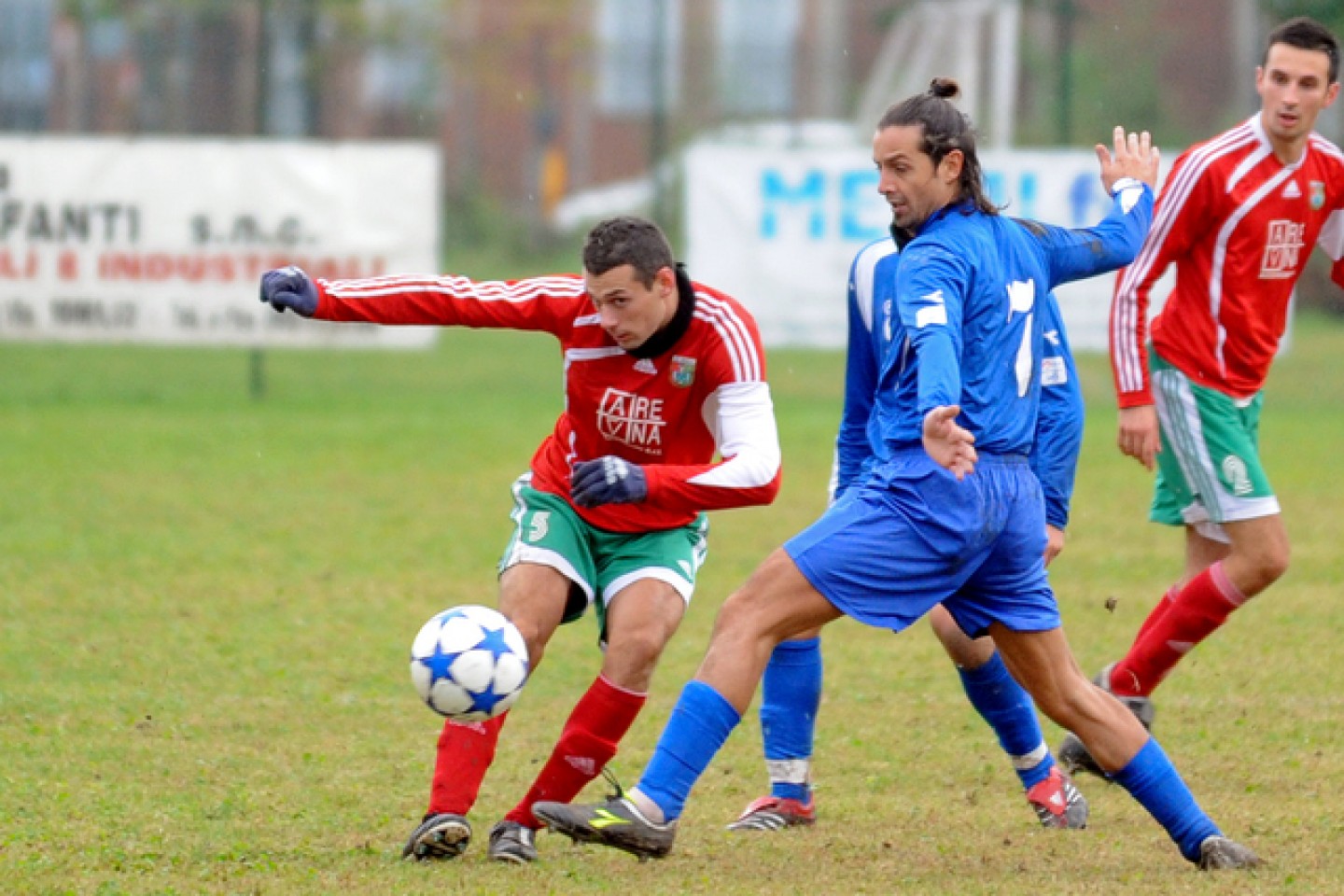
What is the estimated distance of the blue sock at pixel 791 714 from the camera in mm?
5367

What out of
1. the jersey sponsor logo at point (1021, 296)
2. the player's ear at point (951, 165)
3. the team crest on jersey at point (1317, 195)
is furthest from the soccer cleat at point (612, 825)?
the team crest on jersey at point (1317, 195)

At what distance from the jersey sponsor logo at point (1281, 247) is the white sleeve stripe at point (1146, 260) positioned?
287mm

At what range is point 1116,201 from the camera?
4.89 m

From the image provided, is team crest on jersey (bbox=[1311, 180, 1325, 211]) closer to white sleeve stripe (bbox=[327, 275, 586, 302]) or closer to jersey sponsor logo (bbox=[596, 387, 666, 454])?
jersey sponsor logo (bbox=[596, 387, 666, 454])

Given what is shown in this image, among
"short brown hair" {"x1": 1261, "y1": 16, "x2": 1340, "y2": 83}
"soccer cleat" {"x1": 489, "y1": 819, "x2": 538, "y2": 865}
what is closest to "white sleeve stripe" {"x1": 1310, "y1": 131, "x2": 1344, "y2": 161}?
"short brown hair" {"x1": 1261, "y1": 16, "x2": 1340, "y2": 83}

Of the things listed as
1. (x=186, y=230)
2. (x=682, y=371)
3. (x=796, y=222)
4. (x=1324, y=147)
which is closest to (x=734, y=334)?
(x=682, y=371)

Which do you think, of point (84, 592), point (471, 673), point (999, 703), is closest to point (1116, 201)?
point (999, 703)

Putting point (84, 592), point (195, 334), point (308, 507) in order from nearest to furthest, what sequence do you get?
point (84, 592), point (308, 507), point (195, 334)

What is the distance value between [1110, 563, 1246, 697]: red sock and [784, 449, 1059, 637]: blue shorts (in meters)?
1.59

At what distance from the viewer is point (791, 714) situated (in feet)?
17.7

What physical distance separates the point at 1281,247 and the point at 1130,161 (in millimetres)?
1287

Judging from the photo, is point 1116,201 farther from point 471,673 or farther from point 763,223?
point 763,223

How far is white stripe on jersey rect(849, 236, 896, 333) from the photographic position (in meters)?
5.04

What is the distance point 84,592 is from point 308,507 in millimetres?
2549
